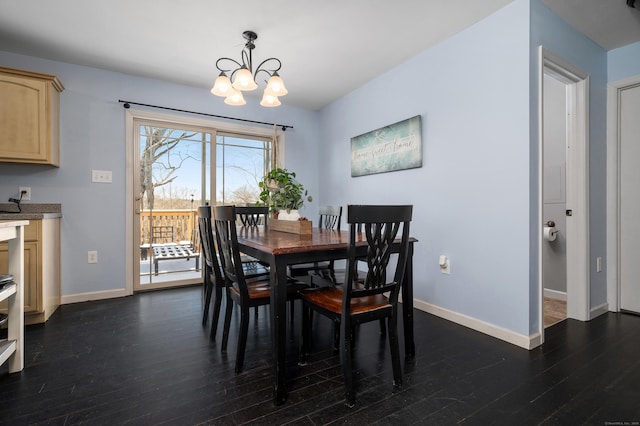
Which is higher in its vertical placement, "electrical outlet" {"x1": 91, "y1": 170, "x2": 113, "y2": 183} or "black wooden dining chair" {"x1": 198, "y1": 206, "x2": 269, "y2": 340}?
"electrical outlet" {"x1": 91, "y1": 170, "x2": 113, "y2": 183}

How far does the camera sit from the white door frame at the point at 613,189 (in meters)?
2.69

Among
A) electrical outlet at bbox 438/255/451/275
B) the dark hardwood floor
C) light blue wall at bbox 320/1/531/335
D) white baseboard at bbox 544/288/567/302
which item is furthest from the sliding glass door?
white baseboard at bbox 544/288/567/302

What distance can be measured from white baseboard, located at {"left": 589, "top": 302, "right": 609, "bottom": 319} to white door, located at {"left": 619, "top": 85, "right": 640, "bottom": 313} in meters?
0.15

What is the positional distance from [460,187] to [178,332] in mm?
2524

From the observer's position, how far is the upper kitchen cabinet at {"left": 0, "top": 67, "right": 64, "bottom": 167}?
8.33 feet

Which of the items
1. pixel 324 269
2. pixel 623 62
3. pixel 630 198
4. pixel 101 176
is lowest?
pixel 324 269

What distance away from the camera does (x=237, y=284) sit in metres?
1.81

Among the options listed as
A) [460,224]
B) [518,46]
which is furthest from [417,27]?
[460,224]

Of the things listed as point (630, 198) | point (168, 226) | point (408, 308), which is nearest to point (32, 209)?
point (168, 226)

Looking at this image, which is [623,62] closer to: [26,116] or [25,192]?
[26,116]

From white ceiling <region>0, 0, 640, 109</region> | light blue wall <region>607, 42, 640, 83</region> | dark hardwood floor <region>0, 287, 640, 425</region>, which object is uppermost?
white ceiling <region>0, 0, 640, 109</region>

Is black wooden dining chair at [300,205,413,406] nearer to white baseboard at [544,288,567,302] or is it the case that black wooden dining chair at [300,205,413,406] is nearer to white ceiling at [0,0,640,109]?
white ceiling at [0,0,640,109]

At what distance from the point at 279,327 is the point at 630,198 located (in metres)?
3.27

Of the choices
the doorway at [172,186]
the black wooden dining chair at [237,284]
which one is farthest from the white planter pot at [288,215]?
the doorway at [172,186]
